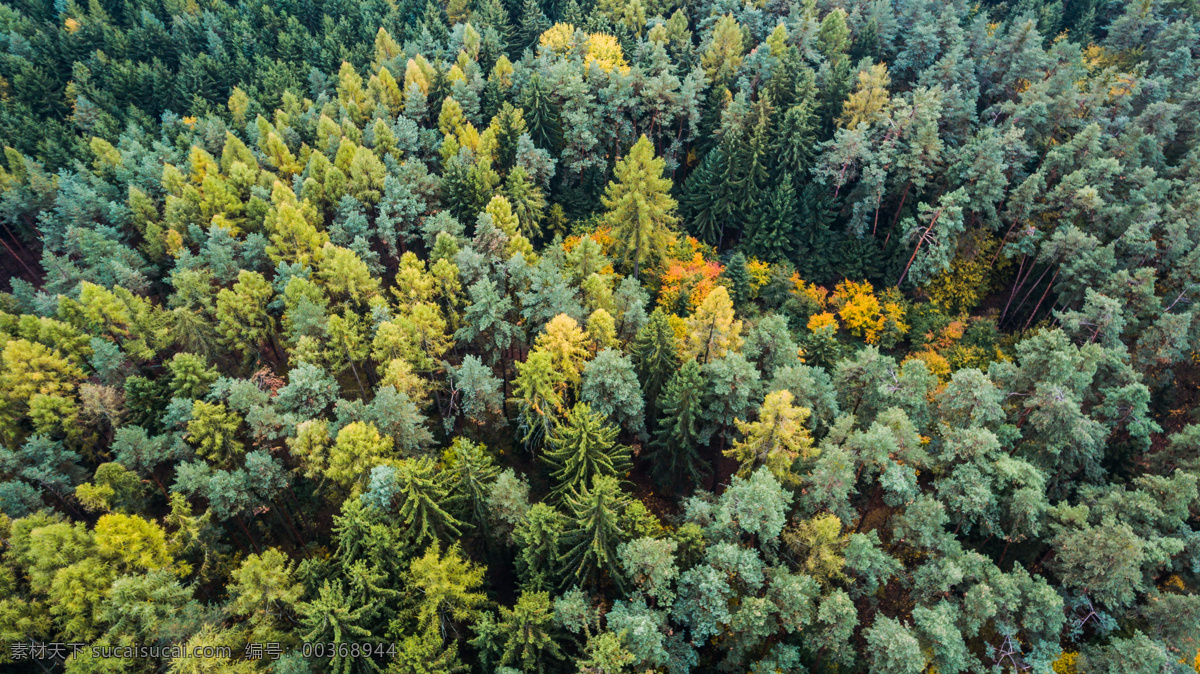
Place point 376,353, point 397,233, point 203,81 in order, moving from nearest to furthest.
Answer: point 376,353 < point 397,233 < point 203,81

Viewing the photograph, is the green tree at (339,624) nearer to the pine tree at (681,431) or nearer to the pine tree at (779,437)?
the pine tree at (681,431)

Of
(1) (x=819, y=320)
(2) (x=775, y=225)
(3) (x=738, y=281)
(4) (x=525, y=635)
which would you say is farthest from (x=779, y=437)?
(2) (x=775, y=225)

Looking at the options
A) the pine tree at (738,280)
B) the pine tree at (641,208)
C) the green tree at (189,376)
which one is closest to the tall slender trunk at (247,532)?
the green tree at (189,376)

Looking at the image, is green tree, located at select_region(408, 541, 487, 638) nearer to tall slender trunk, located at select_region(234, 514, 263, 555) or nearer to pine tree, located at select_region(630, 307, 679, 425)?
tall slender trunk, located at select_region(234, 514, 263, 555)

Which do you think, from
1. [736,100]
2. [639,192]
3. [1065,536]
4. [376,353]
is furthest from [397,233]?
[1065,536]

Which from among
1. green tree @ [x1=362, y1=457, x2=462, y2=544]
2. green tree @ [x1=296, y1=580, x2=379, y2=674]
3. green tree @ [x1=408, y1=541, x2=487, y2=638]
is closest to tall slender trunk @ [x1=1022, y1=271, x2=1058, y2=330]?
green tree @ [x1=408, y1=541, x2=487, y2=638]

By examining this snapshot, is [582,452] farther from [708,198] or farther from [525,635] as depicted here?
[708,198]

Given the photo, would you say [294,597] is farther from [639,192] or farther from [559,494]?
[639,192]
